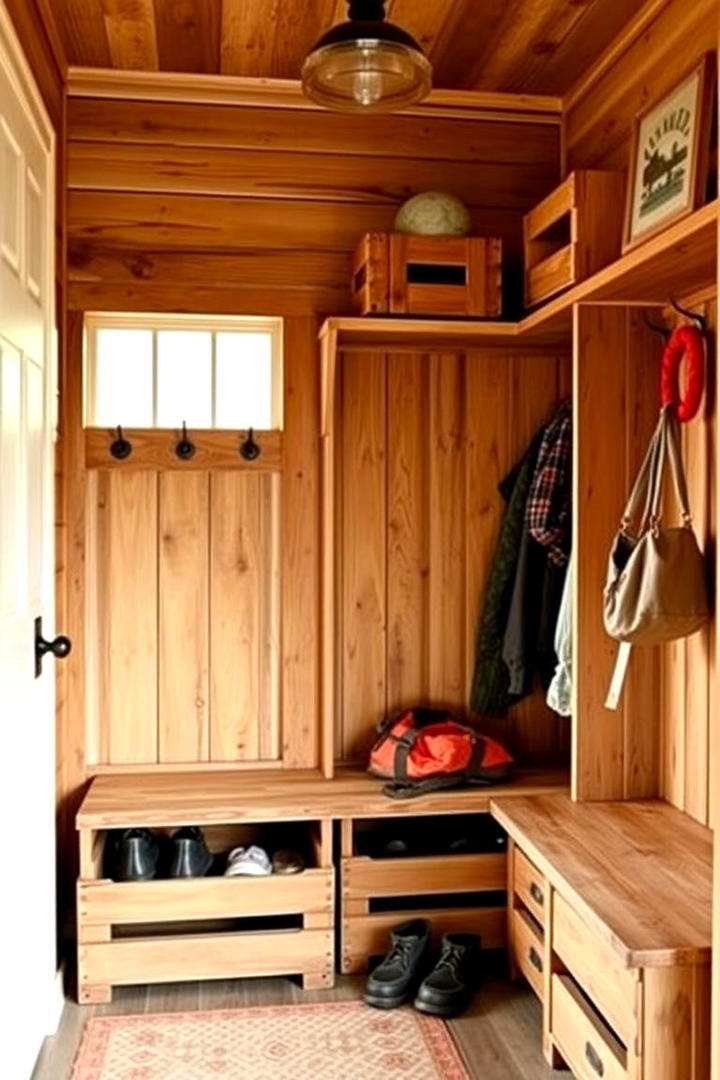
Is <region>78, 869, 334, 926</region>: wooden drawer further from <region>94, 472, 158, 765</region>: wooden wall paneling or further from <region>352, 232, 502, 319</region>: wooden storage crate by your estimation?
<region>352, 232, 502, 319</region>: wooden storage crate

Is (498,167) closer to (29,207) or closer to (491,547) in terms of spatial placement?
(491,547)

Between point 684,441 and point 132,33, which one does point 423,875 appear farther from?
point 132,33

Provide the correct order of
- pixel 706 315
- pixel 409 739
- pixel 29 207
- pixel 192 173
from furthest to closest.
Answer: pixel 192 173 → pixel 409 739 → pixel 706 315 → pixel 29 207

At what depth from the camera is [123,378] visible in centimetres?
317

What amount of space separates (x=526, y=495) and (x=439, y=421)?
1.20 feet

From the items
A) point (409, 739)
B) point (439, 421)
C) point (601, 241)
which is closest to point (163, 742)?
point (409, 739)

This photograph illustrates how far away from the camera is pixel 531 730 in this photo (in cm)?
332

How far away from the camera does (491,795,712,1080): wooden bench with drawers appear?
6.27 feet

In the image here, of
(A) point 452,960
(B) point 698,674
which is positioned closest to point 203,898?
A: (A) point 452,960

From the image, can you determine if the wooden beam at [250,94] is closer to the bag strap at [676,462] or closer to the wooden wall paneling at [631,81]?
the wooden wall paneling at [631,81]

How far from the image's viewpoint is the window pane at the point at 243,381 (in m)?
3.21

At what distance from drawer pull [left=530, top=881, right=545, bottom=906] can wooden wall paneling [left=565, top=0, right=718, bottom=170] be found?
190cm

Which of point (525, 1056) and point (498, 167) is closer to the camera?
point (525, 1056)

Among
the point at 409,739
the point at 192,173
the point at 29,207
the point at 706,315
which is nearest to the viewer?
the point at 29,207
